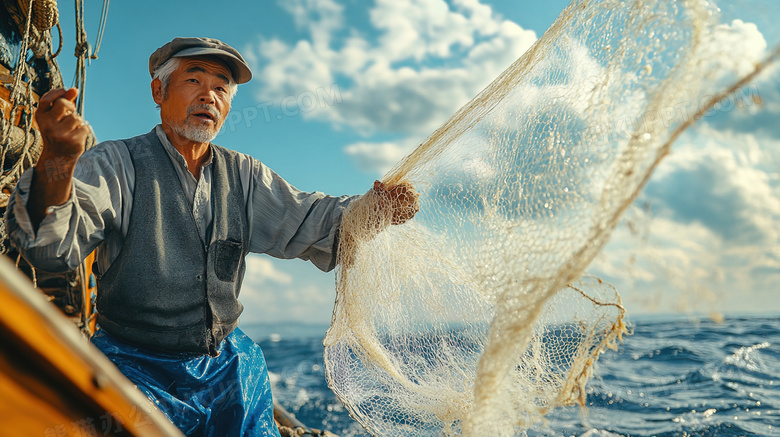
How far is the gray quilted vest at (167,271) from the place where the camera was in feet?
6.42

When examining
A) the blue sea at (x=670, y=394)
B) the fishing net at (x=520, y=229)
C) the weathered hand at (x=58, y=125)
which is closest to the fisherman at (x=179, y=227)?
the weathered hand at (x=58, y=125)

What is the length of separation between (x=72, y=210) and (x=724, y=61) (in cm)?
221

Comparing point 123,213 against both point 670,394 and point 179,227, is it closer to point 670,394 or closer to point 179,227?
point 179,227

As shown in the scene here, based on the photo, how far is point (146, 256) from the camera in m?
1.97

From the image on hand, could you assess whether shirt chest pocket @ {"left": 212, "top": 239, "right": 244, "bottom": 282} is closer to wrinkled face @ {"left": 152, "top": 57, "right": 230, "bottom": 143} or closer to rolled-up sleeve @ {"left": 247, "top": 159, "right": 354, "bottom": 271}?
rolled-up sleeve @ {"left": 247, "top": 159, "right": 354, "bottom": 271}

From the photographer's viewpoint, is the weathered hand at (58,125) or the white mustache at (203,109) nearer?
the weathered hand at (58,125)

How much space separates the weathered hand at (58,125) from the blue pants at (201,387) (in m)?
0.87

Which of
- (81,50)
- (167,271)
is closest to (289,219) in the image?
(167,271)

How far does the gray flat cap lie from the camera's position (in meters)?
2.30

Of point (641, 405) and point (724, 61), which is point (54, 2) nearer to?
point (724, 61)

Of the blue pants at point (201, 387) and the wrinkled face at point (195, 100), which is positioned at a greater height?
the wrinkled face at point (195, 100)

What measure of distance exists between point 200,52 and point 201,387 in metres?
1.60

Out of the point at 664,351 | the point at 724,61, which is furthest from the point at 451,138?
the point at 664,351

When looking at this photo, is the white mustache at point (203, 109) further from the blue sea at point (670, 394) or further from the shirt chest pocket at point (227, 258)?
the blue sea at point (670, 394)
